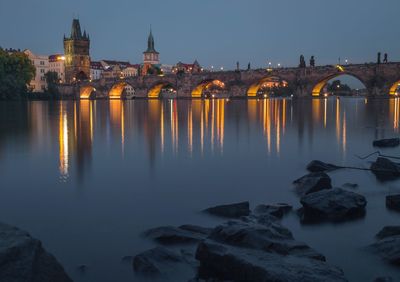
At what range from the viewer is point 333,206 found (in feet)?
21.4

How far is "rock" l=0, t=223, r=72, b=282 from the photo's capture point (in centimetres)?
342

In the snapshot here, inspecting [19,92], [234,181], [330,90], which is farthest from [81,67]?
[234,181]

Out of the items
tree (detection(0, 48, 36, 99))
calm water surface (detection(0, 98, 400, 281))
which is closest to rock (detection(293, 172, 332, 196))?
calm water surface (detection(0, 98, 400, 281))

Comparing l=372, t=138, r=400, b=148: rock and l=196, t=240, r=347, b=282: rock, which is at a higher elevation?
l=372, t=138, r=400, b=148: rock

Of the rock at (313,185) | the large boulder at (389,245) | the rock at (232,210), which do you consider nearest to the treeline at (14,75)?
the rock at (313,185)

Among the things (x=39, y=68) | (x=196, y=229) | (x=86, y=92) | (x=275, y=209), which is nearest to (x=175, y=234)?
(x=196, y=229)

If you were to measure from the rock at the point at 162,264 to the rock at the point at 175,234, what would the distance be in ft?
1.70

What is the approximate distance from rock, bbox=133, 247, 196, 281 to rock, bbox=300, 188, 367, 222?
2281 millimetres

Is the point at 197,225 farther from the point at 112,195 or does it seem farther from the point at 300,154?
the point at 300,154

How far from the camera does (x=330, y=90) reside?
163 metres

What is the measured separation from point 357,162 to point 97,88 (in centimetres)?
9677

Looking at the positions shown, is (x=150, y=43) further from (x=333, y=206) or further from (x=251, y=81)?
(x=333, y=206)

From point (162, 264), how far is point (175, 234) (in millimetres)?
841

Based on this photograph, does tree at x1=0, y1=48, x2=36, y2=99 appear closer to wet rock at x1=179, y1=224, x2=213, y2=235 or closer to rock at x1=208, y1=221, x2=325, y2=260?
wet rock at x1=179, y1=224, x2=213, y2=235
